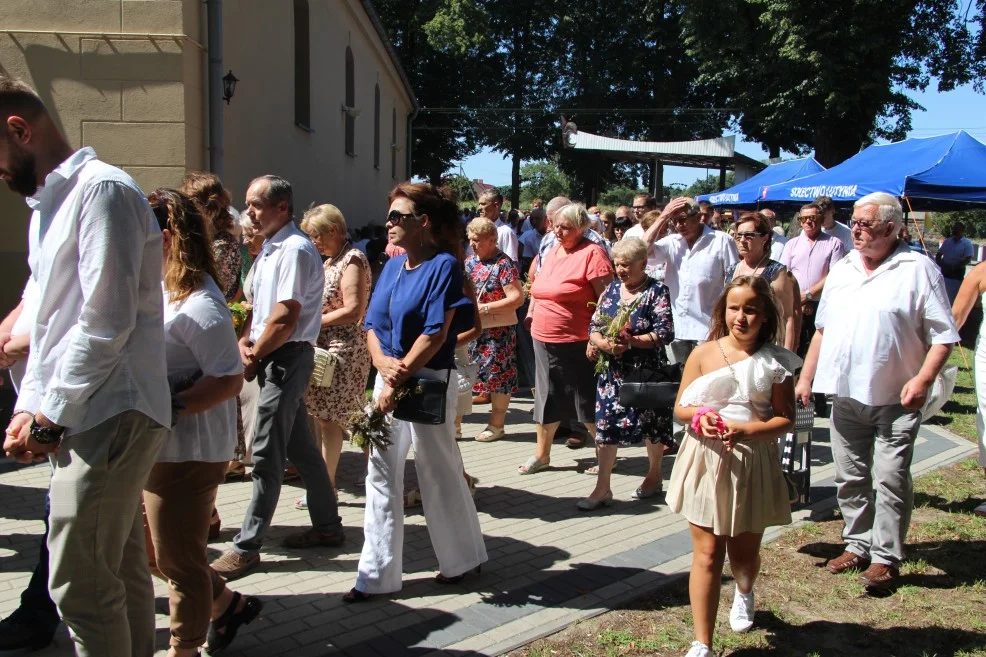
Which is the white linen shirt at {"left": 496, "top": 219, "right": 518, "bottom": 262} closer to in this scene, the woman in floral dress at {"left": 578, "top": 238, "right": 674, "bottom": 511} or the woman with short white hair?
the woman in floral dress at {"left": 578, "top": 238, "right": 674, "bottom": 511}

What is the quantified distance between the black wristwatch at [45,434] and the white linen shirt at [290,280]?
1.85 metres

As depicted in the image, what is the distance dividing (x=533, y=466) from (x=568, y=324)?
114 cm

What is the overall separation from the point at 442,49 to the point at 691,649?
38.9m

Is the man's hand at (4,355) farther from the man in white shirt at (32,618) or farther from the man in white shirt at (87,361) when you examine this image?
the man in white shirt at (87,361)

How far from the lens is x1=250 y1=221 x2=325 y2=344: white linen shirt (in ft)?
13.8

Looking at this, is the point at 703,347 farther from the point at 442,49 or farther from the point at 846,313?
the point at 442,49

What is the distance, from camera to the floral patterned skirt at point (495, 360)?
7250mm

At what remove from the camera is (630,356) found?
5.56m

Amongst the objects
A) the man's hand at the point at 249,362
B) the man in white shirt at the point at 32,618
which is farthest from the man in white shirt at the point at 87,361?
the man's hand at the point at 249,362

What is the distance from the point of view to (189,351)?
3.01 m

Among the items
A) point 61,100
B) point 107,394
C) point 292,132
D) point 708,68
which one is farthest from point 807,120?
point 107,394

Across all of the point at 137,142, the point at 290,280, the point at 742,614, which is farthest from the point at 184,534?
the point at 137,142

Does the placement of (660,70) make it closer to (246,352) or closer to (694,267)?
(694,267)

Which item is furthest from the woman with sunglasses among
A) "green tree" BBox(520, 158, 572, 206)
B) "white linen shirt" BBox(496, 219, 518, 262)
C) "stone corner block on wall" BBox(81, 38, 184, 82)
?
"green tree" BBox(520, 158, 572, 206)
